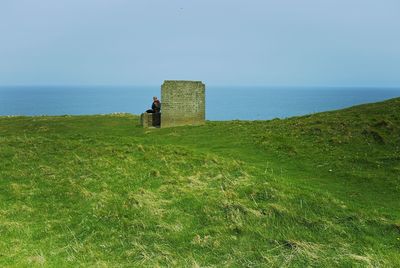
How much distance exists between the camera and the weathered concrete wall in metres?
31.6

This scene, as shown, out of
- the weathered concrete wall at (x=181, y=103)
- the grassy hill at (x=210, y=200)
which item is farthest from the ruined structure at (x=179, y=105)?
the grassy hill at (x=210, y=200)

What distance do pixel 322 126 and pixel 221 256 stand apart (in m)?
15.4

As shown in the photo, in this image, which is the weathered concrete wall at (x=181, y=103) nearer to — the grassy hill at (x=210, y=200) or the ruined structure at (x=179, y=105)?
the ruined structure at (x=179, y=105)

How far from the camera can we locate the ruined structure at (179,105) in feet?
104

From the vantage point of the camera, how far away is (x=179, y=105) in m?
31.9

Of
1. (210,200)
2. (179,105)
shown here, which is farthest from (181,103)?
(210,200)

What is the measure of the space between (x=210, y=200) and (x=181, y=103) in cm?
1821

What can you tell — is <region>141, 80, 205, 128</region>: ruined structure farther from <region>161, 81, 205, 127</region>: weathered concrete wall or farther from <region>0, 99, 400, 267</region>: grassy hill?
<region>0, 99, 400, 267</region>: grassy hill

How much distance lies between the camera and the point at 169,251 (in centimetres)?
1127

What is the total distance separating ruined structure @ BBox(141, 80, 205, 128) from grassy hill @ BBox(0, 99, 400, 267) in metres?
7.58

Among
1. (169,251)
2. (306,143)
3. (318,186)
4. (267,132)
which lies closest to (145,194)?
(169,251)

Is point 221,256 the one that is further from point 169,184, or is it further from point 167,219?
point 169,184

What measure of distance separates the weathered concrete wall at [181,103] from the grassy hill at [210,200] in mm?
7568

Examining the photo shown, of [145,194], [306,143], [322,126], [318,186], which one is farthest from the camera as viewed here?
[322,126]
